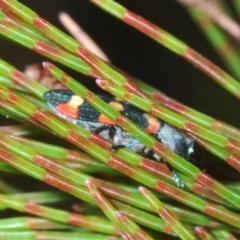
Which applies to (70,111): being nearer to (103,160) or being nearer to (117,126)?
(117,126)

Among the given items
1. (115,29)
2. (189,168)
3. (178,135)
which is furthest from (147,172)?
(115,29)

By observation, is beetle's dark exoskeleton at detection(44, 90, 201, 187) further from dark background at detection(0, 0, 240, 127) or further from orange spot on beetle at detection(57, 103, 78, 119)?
dark background at detection(0, 0, 240, 127)

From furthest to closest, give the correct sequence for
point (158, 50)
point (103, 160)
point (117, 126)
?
point (158, 50) < point (117, 126) < point (103, 160)

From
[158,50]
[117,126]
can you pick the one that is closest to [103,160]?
[117,126]

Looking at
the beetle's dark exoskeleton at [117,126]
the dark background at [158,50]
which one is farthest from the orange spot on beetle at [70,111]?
the dark background at [158,50]

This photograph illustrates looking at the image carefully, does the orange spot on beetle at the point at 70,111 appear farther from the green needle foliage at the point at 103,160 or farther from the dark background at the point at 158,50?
the dark background at the point at 158,50

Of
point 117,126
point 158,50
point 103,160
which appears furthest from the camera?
point 158,50
